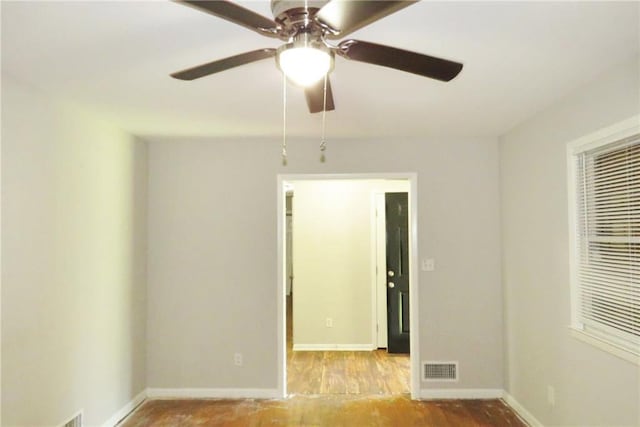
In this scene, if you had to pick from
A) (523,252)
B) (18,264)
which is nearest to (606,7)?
(523,252)

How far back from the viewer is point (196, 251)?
13.0 feet

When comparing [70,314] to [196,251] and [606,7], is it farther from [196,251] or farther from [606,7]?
[606,7]

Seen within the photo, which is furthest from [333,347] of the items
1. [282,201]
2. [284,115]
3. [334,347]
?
[284,115]

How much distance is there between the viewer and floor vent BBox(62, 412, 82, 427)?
281cm

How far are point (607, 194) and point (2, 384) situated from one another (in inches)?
136

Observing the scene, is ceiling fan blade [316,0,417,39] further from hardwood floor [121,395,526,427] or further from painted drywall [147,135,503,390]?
hardwood floor [121,395,526,427]

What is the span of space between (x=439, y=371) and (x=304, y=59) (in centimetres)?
334

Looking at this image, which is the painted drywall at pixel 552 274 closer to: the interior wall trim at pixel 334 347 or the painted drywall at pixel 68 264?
the interior wall trim at pixel 334 347

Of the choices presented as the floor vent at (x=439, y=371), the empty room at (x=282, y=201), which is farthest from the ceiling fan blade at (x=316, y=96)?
the floor vent at (x=439, y=371)

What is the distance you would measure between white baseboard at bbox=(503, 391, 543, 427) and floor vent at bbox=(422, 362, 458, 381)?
439 millimetres

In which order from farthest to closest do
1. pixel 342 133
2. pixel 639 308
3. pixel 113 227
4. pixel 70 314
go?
pixel 342 133
pixel 113 227
pixel 70 314
pixel 639 308

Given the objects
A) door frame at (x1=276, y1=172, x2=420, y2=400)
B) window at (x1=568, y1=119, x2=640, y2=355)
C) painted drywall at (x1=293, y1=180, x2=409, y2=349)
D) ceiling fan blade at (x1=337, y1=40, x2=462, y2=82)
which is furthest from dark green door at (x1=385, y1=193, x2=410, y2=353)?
ceiling fan blade at (x1=337, y1=40, x2=462, y2=82)

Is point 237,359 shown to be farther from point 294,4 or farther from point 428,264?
point 294,4

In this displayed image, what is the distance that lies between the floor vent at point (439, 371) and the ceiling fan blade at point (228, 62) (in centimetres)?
322
